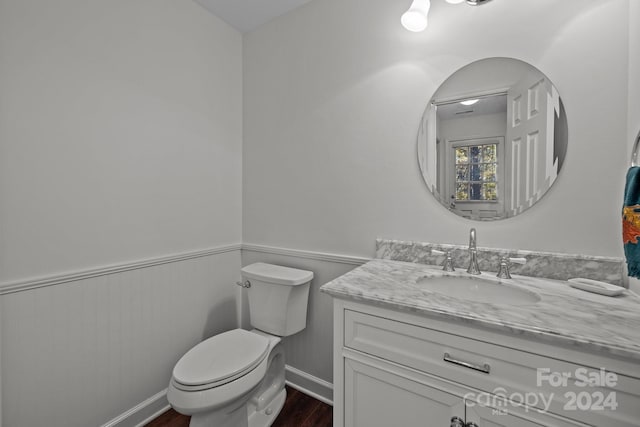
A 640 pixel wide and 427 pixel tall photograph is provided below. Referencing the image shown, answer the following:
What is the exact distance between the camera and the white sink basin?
3.39ft

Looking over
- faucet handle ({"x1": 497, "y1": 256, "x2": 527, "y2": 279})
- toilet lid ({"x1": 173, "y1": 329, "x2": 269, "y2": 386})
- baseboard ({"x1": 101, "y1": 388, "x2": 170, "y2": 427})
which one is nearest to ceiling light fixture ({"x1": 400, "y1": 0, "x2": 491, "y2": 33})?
faucet handle ({"x1": 497, "y1": 256, "x2": 527, "y2": 279})

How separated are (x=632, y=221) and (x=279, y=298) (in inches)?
58.1

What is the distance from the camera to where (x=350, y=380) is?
1.02m

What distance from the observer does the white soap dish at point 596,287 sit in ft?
3.01

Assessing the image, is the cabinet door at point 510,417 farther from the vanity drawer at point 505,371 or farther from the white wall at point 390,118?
the white wall at point 390,118

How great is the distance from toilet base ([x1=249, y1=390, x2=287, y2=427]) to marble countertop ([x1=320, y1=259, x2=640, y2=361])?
990mm

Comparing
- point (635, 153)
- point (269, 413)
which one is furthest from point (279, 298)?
point (635, 153)

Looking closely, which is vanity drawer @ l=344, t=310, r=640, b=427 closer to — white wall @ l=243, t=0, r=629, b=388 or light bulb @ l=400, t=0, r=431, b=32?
white wall @ l=243, t=0, r=629, b=388

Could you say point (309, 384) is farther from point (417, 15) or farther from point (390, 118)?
point (417, 15)

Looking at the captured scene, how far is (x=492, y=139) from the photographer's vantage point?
4.12 feet

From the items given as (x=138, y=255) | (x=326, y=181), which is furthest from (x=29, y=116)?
(x=326, y=181)

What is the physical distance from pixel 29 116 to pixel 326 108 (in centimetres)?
136

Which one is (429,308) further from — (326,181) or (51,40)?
(51,40)

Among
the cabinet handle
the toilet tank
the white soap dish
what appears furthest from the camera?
the toilet tank
